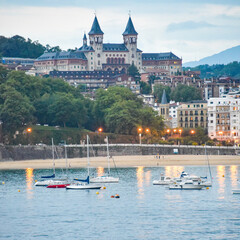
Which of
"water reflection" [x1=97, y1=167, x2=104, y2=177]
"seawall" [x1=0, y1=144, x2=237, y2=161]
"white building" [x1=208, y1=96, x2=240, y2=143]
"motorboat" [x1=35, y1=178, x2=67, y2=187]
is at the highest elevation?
"white building" [x1=208, y1=96, x2=240, y2=143]

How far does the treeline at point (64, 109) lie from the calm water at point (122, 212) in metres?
38.6

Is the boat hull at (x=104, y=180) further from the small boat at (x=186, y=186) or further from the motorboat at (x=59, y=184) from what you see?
the small boat at (x=186, y=186)

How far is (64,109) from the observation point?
518ft

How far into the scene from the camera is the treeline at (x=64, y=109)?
146 meters

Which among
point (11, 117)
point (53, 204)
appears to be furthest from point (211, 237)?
point (11, 117)

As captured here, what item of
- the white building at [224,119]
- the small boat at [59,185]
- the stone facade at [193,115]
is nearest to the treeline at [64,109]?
the stone facade at [193,115]

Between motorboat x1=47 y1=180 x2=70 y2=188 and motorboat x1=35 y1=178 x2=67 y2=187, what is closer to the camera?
motorboat x1=47 y1=180 x2=70 y2=188

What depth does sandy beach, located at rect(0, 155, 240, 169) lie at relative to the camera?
128 m

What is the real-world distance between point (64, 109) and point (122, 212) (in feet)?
246

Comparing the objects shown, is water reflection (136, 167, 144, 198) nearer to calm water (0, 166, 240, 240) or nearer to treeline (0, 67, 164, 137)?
calm water (0, 166, 240, 240)

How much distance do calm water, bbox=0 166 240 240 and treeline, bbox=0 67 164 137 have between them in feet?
127

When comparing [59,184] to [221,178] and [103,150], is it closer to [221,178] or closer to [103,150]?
[221,178]

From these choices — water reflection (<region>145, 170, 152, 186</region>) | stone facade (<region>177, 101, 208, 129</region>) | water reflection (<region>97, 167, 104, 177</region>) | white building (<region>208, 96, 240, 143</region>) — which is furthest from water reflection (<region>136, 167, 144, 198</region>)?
stone facade (<region>177, 101, 208, 129</region>)

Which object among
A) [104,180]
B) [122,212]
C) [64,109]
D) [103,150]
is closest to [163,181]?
[104,180]
